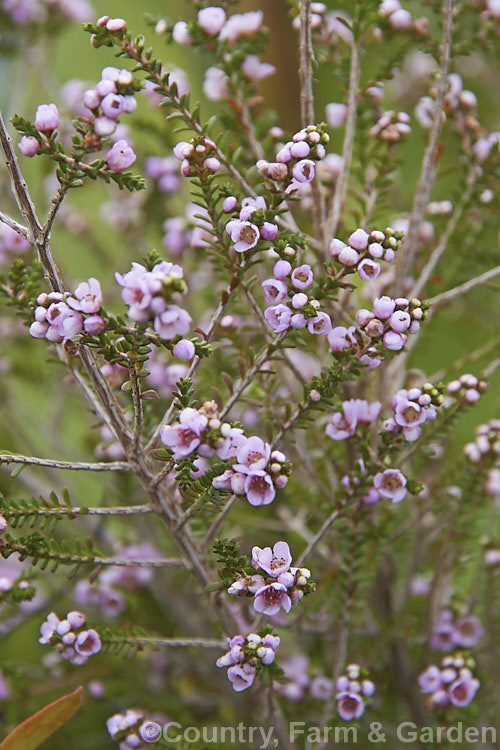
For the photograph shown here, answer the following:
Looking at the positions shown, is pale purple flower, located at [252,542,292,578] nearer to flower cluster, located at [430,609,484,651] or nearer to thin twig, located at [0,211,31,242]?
thin twig, located at [0,211,31,242]

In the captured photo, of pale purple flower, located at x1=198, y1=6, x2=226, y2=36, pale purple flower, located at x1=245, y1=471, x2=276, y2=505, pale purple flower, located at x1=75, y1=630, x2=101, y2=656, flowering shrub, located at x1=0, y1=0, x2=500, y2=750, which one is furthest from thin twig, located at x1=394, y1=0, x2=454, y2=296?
pale purple flower, located at x1=75, y1=630, x2=101, y2=656

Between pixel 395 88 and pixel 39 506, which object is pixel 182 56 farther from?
pixel 39 506

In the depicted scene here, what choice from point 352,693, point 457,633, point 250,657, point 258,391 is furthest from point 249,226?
point 457,633

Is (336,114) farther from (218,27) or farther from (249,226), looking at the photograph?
(249,226)

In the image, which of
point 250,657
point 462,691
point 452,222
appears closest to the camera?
point 250,657

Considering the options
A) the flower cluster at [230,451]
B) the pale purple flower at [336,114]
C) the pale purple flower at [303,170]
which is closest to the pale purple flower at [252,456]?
the flower cluster at [230,451]

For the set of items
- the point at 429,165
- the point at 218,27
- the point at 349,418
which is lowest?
the point at 349,418
